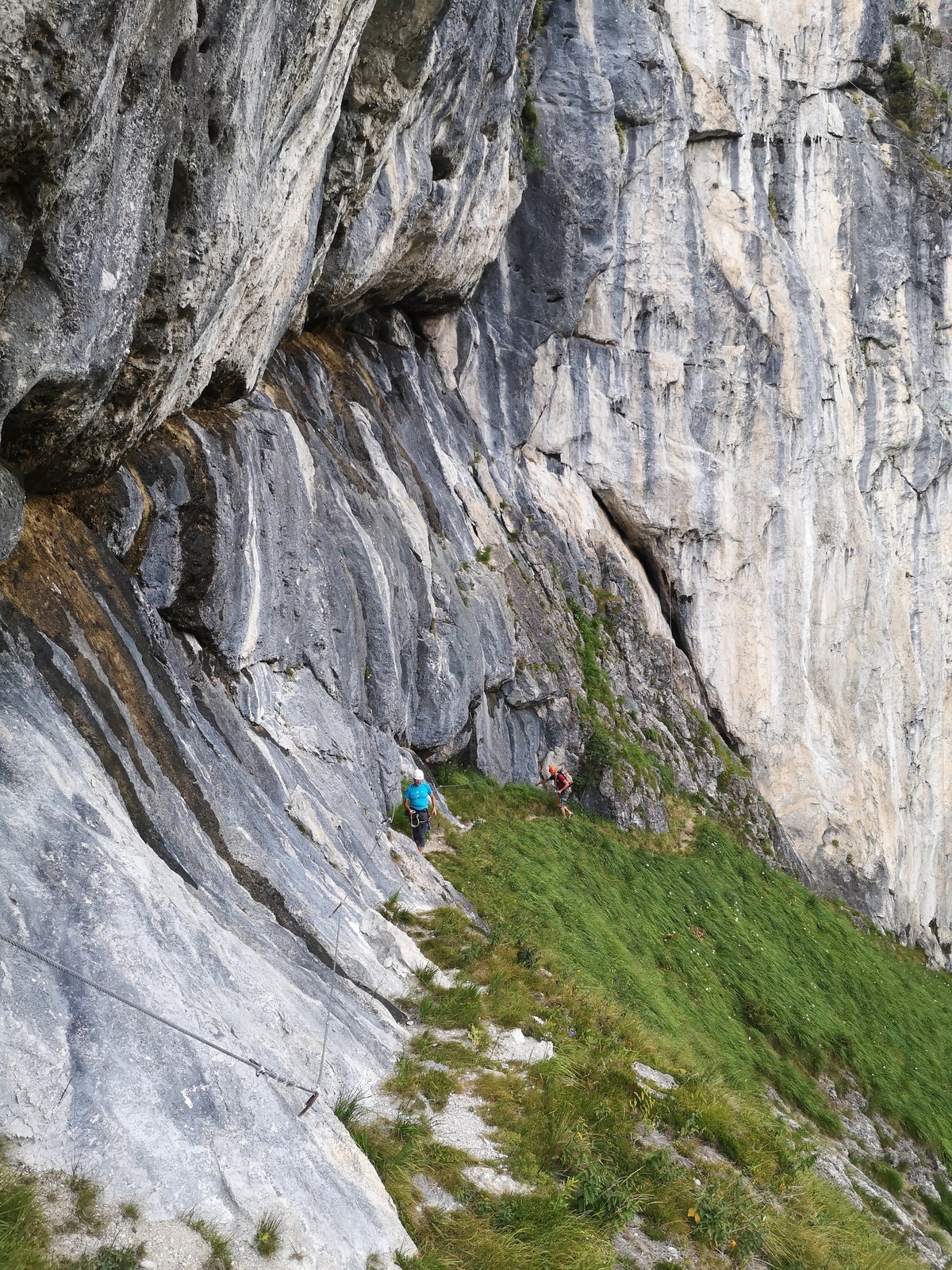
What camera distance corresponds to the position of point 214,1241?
511 cm

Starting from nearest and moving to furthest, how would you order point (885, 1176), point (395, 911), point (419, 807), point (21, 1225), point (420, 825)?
point (21, 1225) < point (395, 911) < point (885, 1176) < point (419, 807) < point (420, 825)

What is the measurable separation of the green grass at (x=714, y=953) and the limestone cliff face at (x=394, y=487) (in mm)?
1932

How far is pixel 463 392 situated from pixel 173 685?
69.0 ft

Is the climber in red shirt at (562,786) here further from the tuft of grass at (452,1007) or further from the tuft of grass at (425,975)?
the tuft of grass at (452,1007)

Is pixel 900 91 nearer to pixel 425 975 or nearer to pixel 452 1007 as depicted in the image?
pixel 425 975

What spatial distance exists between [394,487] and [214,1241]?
17.6 meters

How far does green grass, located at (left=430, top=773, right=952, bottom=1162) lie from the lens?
613 inches

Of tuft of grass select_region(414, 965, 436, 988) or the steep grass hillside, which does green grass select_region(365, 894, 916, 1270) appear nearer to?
the steep grass hillside

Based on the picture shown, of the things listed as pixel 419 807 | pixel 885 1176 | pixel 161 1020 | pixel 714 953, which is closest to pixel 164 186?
pixel 161 1020

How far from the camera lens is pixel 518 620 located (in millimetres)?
25078

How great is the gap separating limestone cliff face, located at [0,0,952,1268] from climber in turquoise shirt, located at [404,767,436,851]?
0.79m

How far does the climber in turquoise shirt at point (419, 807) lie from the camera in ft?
52.0

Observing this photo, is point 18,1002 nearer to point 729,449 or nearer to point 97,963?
point 97,963

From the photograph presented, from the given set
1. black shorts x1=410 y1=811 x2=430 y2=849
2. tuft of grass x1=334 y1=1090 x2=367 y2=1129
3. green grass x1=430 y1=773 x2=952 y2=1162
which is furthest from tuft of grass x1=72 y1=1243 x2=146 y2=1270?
black shorts x1=410 y1=811 x2=430 y2=849
